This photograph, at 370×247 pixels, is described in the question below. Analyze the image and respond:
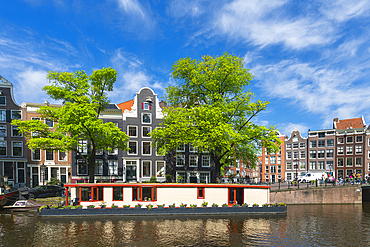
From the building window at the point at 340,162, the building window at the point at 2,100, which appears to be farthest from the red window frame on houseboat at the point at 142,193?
the building window at the point at 340,162

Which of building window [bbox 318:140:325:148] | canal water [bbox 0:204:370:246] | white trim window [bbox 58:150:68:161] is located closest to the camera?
canal water [bbox 0:204:370:246]

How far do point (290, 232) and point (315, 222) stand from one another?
5.47 m

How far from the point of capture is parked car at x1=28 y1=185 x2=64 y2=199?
109 ft

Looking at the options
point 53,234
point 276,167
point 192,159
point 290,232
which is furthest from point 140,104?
point 276,167

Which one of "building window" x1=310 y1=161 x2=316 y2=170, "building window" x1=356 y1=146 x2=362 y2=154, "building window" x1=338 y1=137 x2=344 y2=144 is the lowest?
"building window" x1=310 y1=161 x2=316 y2=170

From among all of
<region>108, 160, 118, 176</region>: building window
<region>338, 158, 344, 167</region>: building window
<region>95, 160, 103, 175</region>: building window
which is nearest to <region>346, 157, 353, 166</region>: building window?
<region>338, 158, 344, 167</region>: building window

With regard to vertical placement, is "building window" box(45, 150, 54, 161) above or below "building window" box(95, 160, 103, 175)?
above

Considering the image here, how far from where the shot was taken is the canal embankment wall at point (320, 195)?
3856 cm

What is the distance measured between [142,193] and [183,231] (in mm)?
7324

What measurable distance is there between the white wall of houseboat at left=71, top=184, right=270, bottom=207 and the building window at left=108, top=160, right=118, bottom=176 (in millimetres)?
17099

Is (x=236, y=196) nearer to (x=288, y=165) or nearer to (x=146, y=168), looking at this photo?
(x=146, y=168)

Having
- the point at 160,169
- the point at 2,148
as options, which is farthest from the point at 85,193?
the point at 2,148

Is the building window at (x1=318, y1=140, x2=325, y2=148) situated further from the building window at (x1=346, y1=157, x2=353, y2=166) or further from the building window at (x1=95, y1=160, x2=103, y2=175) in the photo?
the building window at (x1=95, y1=160, x2=103, y2=175)

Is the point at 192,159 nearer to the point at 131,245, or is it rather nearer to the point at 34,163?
the point at 34,163
